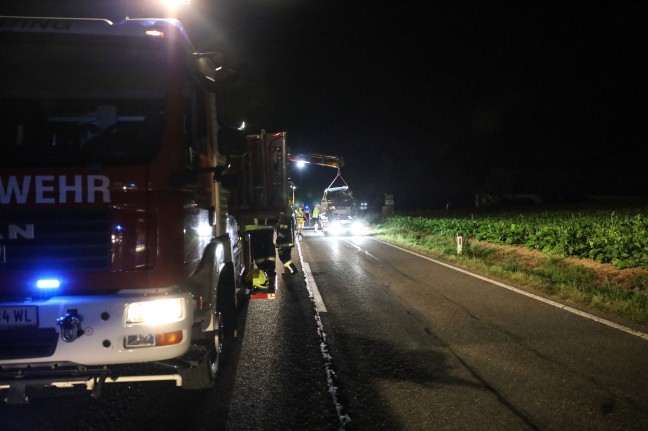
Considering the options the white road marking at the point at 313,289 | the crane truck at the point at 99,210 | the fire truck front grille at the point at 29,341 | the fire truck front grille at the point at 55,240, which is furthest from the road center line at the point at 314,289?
the fire truck front grille at the point at 29,341

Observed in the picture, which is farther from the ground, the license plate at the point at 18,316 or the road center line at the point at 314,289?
the license plate at the point at 18,316

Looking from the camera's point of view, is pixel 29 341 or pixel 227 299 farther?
pixel 227 299

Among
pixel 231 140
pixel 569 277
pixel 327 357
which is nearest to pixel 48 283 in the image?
pixel 231 140

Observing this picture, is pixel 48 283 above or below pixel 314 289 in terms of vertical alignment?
above

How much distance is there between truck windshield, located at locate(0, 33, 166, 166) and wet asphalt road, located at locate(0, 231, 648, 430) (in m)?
1.97

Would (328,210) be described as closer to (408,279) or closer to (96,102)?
(408,279)

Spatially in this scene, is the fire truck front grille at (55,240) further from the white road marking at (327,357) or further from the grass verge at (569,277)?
the grass verge at (569,277)

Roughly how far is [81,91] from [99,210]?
109cm

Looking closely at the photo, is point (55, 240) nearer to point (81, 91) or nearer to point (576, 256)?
point (81, 91)

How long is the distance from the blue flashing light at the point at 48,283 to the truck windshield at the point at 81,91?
1.02 meters

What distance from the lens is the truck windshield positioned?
3791 mm

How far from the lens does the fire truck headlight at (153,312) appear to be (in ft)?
11.2

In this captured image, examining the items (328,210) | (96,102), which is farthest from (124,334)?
(328,210)

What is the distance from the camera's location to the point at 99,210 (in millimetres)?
3555
